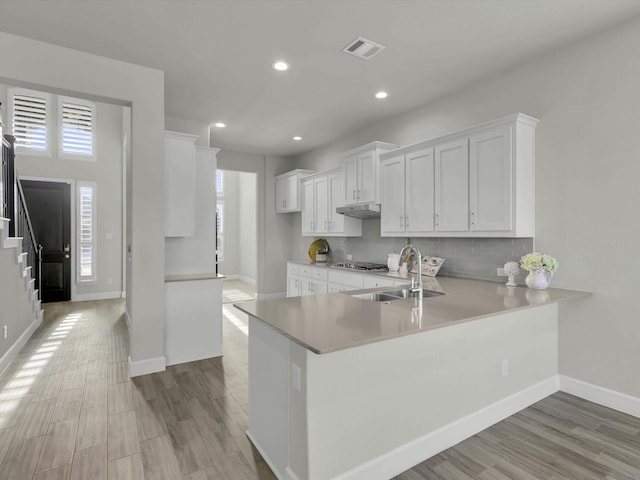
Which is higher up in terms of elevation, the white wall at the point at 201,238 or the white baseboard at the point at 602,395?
the white wall at the point at 201,238

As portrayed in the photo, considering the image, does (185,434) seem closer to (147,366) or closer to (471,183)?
(147,366)

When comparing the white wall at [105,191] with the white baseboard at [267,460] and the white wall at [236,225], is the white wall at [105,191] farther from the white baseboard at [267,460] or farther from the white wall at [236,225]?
the white baseboard at [267,460]

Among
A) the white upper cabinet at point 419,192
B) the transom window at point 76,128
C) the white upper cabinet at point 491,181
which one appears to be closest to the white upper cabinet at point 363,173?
the white upper cabinet at point 419,192

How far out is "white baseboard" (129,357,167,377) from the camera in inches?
127

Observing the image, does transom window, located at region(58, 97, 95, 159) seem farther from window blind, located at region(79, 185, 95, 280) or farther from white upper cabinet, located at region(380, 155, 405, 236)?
white upper cabinet, located at region(380, 155, 405, 236)

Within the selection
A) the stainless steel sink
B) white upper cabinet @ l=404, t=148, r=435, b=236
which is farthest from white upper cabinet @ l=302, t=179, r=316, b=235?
the stainless steel sink

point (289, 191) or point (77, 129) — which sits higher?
point (77, 129)

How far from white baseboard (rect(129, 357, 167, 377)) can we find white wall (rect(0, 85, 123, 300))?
4749 mm

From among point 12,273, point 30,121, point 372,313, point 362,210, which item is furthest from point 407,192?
point 30,121

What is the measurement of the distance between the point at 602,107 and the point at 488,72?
3.35ft

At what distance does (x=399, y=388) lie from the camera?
6.29 ft

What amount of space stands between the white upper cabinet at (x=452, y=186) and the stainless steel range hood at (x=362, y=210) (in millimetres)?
978

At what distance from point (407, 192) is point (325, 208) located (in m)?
1.94

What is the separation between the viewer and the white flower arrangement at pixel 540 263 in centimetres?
275
